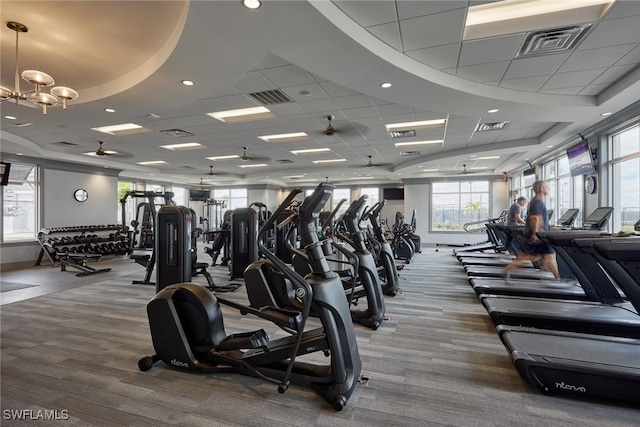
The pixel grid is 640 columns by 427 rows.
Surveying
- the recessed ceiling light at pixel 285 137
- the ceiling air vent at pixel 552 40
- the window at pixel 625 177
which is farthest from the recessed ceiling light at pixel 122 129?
the window at pixel 625 177

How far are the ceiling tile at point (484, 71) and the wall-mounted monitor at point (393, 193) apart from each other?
1068cm

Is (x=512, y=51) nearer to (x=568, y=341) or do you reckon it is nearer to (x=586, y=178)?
(x=568, y=341)

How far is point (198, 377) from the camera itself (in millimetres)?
2424

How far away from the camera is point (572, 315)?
3.00 meters

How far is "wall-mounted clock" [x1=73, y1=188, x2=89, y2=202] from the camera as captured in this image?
9415 mm

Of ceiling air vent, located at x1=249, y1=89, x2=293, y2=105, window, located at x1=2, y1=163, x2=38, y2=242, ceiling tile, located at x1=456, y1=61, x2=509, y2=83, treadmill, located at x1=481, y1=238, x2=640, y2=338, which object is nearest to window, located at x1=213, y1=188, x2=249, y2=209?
window, located at x1=2, y1=163, x2=38, y2=242

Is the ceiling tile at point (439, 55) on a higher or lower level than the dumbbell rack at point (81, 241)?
higher

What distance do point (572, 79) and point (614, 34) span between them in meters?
1.08

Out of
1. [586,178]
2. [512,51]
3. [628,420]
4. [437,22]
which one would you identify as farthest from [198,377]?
[586,178]

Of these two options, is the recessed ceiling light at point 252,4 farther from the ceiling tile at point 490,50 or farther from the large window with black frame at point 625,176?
the large window with black frame at point 625,176

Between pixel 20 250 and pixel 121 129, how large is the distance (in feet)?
15.1

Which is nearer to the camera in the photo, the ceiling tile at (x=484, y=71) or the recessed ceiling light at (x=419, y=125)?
the ceiling tile at (x=484, y=71)

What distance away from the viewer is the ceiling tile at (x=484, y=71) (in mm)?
3759

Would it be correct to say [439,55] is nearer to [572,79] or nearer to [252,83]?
[572,79]
